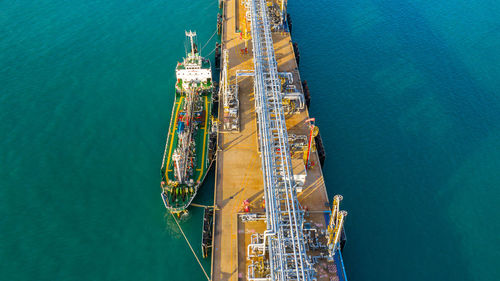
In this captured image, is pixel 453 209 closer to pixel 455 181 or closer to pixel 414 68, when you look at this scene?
pixel 455 181

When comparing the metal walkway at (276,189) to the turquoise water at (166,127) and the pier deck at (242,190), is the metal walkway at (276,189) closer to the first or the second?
the pier deck at (242,190)

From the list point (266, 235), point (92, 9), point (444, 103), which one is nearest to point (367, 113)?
point (444, 103)

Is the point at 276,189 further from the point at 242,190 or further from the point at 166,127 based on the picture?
the point at 166,127

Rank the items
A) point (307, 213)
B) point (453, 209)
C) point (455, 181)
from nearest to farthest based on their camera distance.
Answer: point (307, 213), point (453, 209), point (455, 181)

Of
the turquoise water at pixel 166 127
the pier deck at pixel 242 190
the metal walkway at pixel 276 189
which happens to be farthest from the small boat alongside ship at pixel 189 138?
the metal walkway at pixel 276 189

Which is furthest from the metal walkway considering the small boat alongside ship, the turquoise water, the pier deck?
the turquoise water

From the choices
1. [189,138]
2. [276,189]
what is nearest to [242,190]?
[276,189]
